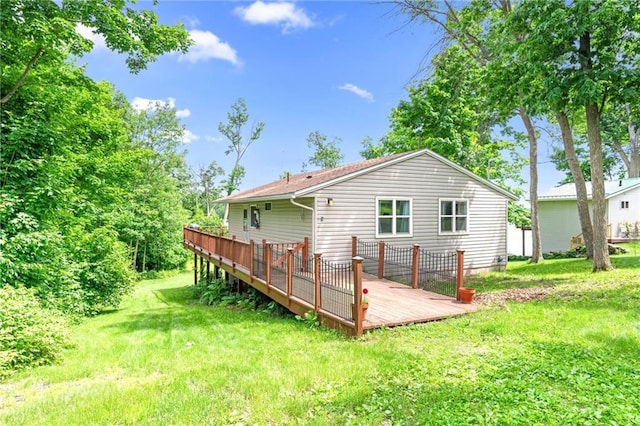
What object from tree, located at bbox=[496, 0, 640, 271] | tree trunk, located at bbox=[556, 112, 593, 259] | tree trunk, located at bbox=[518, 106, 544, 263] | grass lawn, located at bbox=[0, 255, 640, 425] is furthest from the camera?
tree trunk, located at bbox=[518, 106, 544, 263]

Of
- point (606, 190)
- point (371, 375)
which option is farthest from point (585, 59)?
point (606, 190)

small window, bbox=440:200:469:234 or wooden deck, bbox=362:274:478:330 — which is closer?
wooden deck, bbox=362:274:478:330

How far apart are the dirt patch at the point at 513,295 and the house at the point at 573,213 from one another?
A: 47.0ft

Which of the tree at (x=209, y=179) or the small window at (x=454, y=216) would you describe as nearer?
the small window at (x=454, y=216)

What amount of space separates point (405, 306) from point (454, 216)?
661 centimetres

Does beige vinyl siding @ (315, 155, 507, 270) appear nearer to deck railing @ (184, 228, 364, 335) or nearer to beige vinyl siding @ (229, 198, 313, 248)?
beige vinyl siding @ (229, 198, 313, 248)

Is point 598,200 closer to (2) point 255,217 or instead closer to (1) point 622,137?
(2) point 255,217

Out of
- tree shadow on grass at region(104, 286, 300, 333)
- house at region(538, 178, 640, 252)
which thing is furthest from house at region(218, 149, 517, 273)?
house at region(538, 178, 640, 252)

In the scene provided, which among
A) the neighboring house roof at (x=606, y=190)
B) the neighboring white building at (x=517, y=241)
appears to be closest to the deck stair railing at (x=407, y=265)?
the neighboring house roof at (x=606, y=190)

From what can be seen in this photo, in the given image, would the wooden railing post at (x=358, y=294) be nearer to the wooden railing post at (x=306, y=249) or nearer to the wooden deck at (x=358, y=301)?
the wooden deck at (x=358, y=301)

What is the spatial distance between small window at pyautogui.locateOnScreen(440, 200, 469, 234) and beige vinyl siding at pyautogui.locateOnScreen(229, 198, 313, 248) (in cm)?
501

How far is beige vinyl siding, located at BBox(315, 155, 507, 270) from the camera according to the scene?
35.0 feet

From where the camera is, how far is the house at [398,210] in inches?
418

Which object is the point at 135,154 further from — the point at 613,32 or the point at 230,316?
the point at 613,32
